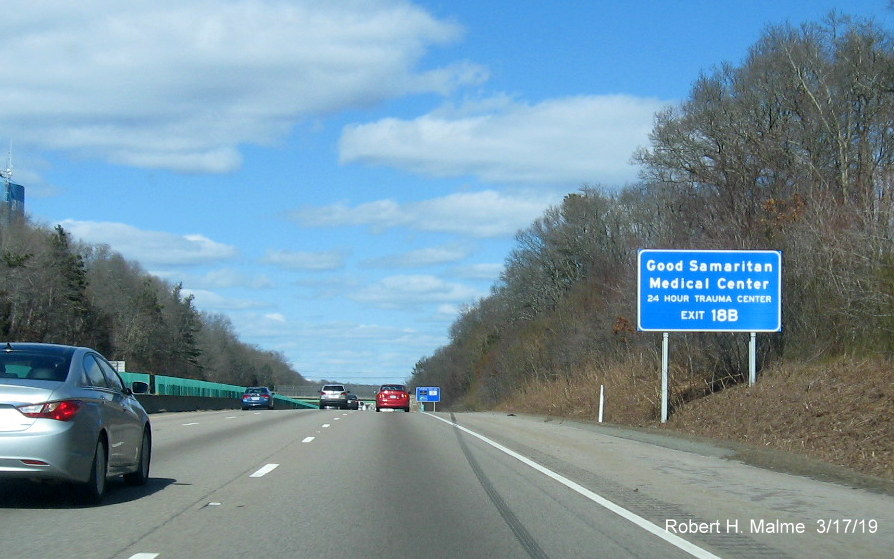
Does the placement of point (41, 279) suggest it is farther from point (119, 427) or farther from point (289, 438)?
point (119, 427)

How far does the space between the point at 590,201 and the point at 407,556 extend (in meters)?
70.1

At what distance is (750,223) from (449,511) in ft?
74.3

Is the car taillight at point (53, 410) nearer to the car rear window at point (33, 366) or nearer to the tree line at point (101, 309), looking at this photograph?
the car rear window at point (33, 366)

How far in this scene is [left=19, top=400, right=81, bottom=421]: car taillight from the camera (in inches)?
394

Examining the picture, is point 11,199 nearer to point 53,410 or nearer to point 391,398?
point 391,398

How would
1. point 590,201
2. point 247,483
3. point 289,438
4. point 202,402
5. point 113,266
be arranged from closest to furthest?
point 247,483 → point 289,438 → point 202,402 → point 590,201 → point 113,266

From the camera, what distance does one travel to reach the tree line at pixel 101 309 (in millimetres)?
78688

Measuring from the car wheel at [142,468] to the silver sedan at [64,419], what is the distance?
28 centimetres

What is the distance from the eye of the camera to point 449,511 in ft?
37.2

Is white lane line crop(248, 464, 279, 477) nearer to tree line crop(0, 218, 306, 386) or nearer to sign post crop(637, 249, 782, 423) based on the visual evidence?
sign post crop(637, 249, 782, 423)

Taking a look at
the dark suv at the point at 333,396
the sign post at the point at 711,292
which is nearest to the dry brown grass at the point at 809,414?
the sign post at the point at 711,292

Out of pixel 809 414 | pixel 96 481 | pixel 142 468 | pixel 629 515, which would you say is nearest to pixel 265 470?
pixel 142 468

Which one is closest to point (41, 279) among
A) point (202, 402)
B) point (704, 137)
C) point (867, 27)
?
point (202, 402)

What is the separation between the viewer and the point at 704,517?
35.6 feet
